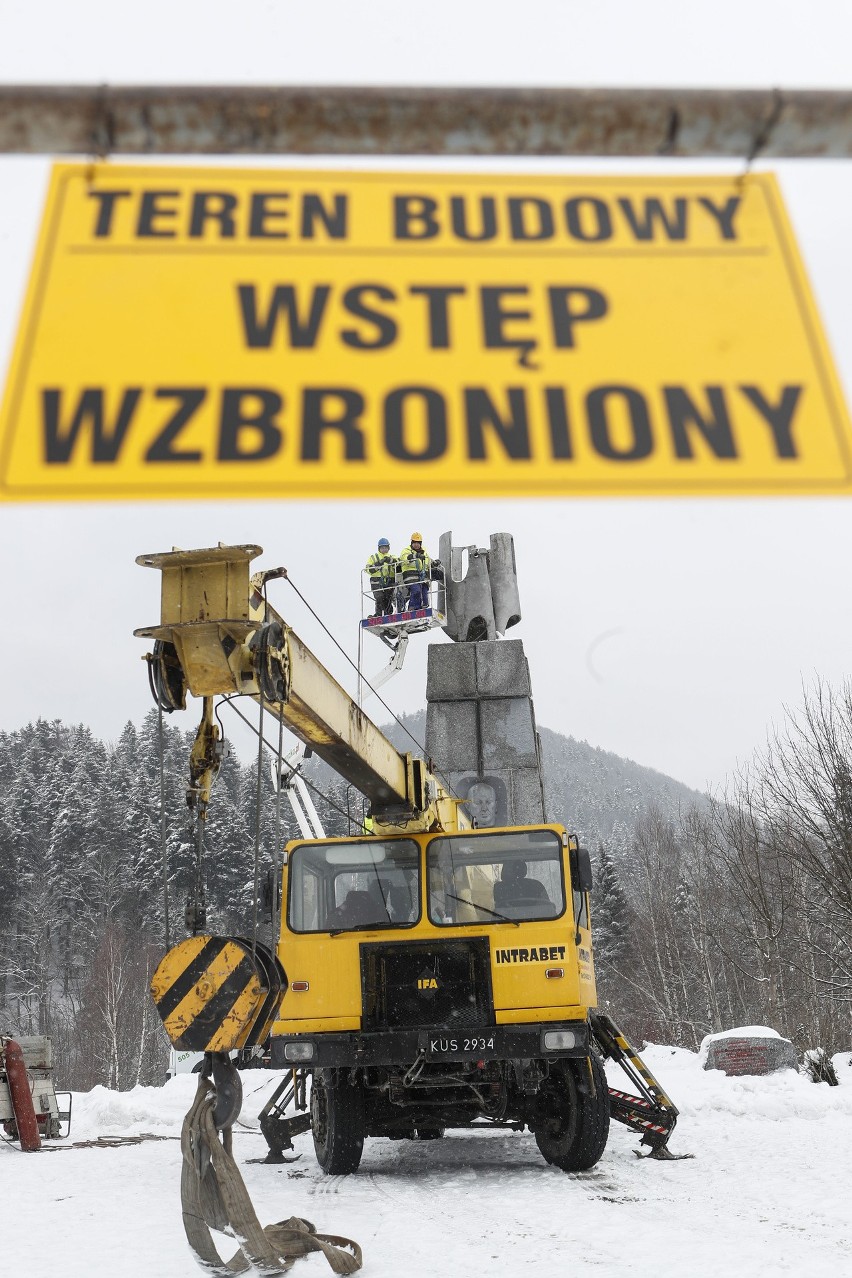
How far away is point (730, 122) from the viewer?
2162 mm

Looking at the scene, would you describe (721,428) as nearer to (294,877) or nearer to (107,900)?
(294,877)

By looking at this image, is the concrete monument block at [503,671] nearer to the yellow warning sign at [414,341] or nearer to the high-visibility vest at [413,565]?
the high-visibility vest at [413,565]

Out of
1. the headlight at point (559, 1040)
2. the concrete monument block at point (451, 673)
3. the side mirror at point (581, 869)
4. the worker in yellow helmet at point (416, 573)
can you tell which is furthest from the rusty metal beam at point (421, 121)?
the concrete monument block at point (451, 673)

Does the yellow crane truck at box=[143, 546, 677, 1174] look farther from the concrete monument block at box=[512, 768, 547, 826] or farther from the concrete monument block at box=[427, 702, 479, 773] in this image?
the concrete monument block at box=[427, 702, 479, 773]

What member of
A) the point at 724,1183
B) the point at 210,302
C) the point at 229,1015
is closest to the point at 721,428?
the point at 210,302

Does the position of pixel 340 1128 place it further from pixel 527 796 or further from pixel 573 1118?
pixel 527 796

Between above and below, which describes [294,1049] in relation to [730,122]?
below

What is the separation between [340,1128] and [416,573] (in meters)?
10.6

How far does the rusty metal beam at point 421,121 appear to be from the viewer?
207cm

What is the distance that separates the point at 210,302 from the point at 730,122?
1096 mm

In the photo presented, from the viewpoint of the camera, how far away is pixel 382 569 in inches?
698

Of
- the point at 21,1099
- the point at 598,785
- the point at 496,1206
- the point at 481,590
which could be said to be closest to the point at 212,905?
the point at 481,590

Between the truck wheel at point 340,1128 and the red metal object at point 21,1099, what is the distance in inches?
176

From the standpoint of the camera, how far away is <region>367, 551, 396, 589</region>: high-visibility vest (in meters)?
17.6
